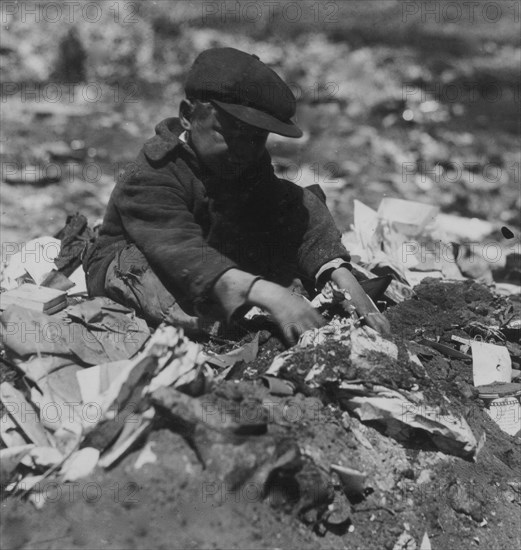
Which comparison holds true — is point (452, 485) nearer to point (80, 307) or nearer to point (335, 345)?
point (335, 345)

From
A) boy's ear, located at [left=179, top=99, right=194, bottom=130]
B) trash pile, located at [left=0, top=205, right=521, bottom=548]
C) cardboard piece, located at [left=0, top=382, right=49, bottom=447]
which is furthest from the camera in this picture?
boy's ear, located at [left=179, top=99, right=194, bottom=130]

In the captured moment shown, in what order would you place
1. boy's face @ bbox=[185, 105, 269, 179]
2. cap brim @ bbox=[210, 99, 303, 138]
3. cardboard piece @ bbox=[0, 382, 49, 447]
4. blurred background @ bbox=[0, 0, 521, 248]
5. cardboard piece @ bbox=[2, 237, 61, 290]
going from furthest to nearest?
blurred background @ bbox=[0, 0, 521, 248]
cardboard piece @ bbox=[2, 237, 61, 290]
boy's face @ bbox=[185, 105, 269, 179]
cap brim @ bbox=[210, 99, 303, 138]
cardboard piece @ bbox=[0, 382, 49, 447]

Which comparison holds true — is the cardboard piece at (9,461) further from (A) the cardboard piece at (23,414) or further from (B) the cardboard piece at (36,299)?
(B) the cardboard piece at (36,299)

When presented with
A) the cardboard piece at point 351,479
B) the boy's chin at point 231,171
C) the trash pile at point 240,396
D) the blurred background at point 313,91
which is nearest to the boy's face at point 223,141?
the boy's chin at point 231,171

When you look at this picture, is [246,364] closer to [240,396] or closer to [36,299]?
[240,396]

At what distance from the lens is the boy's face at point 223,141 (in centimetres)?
298

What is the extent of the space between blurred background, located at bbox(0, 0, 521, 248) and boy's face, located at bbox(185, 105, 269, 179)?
284 centimetres

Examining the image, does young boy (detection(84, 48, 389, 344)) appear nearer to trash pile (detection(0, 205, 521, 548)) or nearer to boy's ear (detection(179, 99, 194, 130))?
boy's ear (detection(179, 99, 194, 130))

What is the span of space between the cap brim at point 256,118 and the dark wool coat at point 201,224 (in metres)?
0.36

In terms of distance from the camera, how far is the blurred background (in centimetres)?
636

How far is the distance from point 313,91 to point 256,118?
4.82 meters

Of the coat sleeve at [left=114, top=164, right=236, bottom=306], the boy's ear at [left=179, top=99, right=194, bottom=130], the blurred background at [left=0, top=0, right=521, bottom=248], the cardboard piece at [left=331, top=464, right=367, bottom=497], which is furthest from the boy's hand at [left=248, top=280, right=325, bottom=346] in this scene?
the blurred background at [left=0, top=0, right=521, bottom=248]

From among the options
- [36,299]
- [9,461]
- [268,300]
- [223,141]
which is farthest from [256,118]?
[9,461]

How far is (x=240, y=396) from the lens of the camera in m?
2.47
